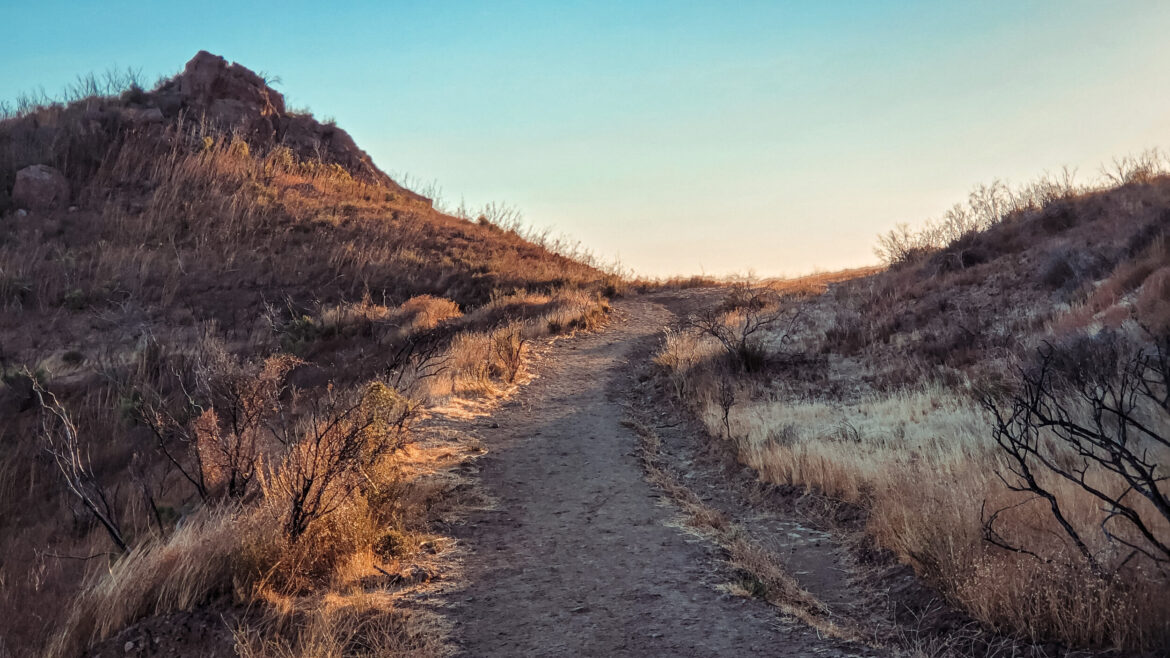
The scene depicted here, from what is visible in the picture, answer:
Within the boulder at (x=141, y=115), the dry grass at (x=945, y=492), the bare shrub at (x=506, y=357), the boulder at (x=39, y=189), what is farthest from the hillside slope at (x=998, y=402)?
the boulder at (x=141, y=115)

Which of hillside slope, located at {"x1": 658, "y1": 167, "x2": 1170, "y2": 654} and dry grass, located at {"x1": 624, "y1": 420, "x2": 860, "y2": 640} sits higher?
hillside slope, located at {"x1": 658, "y1": 167, "x2": 1170, "y2": 654}

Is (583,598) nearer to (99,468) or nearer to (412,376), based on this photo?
(412,376)

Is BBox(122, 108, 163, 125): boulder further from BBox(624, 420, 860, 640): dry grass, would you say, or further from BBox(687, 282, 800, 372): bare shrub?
BBox(624, 420, 860, 640): dry grass

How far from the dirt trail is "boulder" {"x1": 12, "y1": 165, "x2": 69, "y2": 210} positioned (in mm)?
22476

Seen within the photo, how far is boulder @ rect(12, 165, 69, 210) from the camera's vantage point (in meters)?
23.5

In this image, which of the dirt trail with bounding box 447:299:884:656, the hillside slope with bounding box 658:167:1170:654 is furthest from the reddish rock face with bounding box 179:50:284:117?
the dirt trail with bounding box 447:299:884:656

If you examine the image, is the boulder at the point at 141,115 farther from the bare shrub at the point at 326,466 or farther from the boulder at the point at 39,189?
the bare shrub at the point at 326,466

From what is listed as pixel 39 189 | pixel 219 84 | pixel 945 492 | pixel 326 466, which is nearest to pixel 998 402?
pixel 945 492

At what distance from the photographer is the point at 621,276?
3005 cm

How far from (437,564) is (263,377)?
8.74 feet

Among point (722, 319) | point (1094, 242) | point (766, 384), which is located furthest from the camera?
point (722, 319)

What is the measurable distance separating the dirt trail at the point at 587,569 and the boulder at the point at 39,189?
885 inches

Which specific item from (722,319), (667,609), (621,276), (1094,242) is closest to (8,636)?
(667,609)

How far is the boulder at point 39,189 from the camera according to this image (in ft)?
77.1
